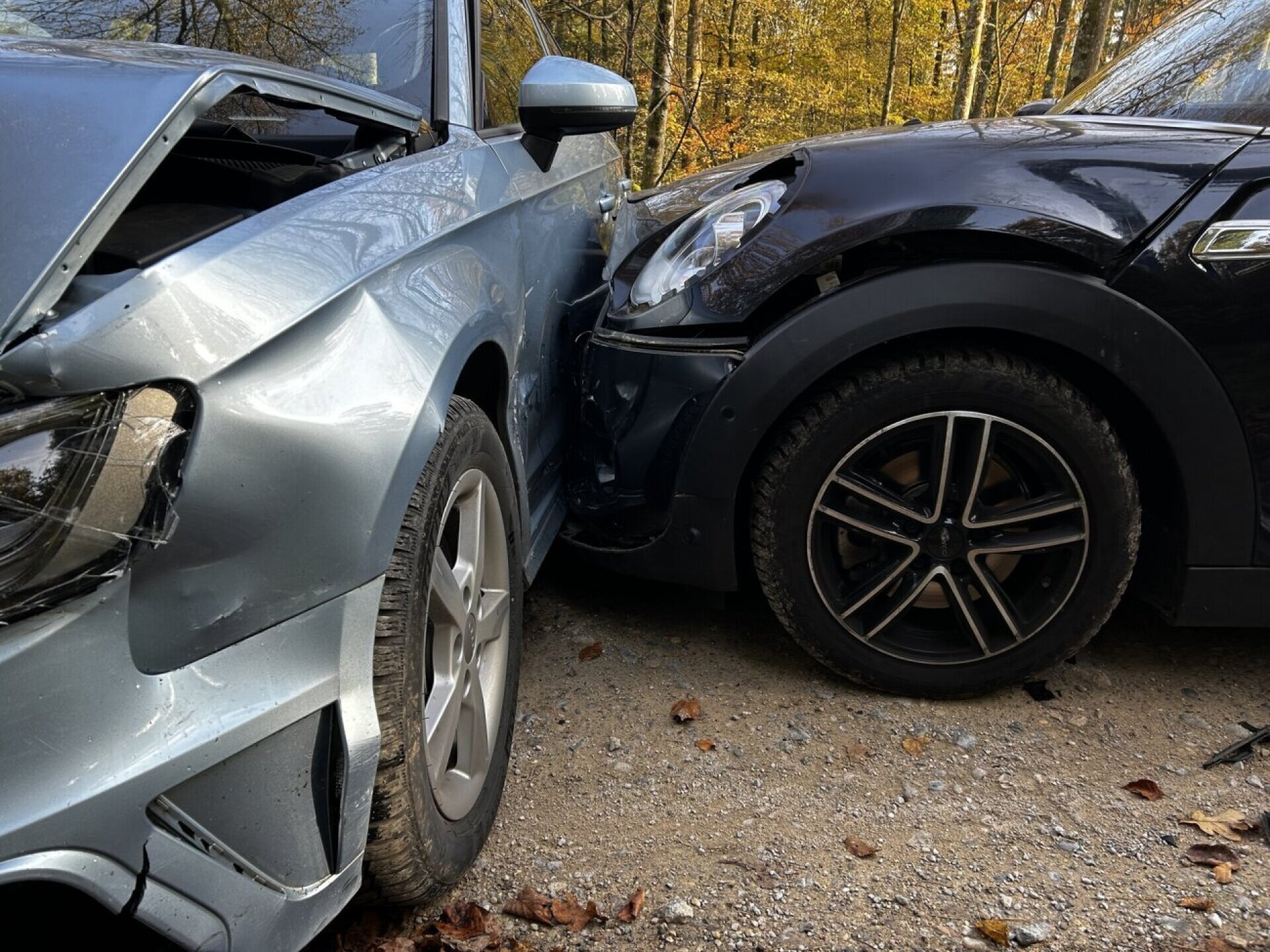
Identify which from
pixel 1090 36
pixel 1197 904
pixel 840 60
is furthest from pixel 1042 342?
pixel 840 60

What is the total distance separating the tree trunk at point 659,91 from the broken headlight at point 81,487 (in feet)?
33.5

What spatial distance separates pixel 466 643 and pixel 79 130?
40.8 inches

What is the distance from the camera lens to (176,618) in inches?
44.9

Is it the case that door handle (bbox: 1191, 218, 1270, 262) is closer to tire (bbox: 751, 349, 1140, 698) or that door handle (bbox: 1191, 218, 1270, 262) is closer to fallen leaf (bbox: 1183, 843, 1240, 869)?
tire (bbox: 751, 349, 1140, 698)

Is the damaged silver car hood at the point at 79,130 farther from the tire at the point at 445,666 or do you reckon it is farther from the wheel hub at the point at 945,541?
the wheel hub at the point at 945,541

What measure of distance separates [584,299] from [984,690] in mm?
1695

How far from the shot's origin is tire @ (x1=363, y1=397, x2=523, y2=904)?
4.82 ft

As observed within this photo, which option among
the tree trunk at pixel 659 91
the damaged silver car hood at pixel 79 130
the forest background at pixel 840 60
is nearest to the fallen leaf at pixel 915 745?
the damaged silver car hood at pixel 79 130

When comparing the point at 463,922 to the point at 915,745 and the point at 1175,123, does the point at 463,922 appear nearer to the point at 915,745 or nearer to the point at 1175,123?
the point at 915,745

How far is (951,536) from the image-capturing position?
7.93 ft

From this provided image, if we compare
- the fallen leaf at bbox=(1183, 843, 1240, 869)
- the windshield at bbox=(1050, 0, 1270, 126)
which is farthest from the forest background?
the fallen leaf at bbox=(1183, 843, 1240, 869)

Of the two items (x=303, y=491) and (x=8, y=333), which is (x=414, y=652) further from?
(x=8, y=333)

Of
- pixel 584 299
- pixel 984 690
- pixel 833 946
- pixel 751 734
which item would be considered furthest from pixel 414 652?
pixel 584 299

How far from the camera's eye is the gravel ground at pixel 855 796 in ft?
6.06
